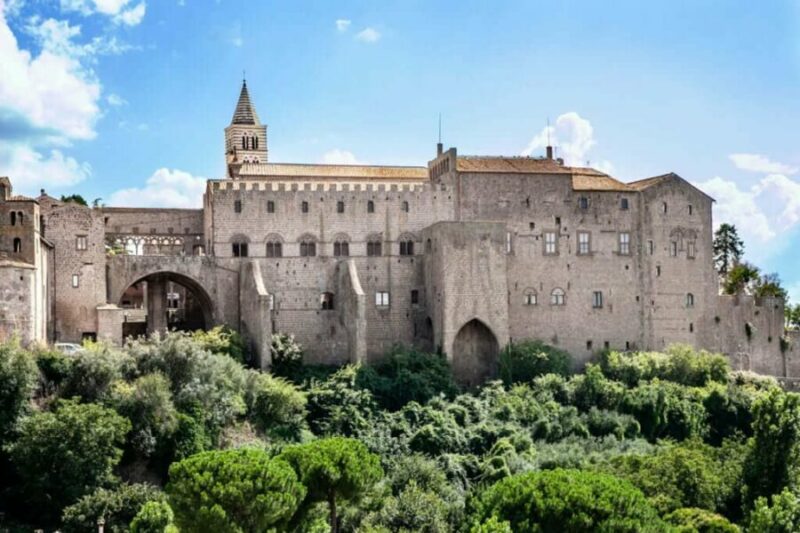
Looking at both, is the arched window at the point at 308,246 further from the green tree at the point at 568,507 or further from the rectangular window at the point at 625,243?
the green tree at the point at 568,507

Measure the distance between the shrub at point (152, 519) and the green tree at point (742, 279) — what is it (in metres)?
38.6

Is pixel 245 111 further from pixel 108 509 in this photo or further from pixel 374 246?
pixel 108 509

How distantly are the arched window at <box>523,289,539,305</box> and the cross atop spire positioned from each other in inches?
1108

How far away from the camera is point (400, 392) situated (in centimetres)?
4634

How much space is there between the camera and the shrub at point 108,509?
35375 millimetres

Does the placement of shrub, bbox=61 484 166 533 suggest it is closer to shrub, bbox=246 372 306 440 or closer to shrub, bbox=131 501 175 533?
shrub, bbox=131 501 175 533

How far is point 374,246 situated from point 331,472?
1873cm

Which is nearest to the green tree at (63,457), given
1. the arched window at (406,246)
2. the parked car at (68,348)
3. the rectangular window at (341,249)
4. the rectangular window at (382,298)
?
the parked car at (68,348)

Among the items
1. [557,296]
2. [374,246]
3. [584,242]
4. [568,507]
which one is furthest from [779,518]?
[374,246]

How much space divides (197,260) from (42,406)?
11.5m

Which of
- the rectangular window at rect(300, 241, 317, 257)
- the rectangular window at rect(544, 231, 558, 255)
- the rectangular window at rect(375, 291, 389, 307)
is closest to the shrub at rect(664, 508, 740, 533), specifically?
the rectangular window at rect(544, 231, 558, 255)

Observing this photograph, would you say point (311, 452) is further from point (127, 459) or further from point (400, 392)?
point (400, 392)

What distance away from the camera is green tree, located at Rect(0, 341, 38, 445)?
38.3 m

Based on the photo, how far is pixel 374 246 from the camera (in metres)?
51.1
